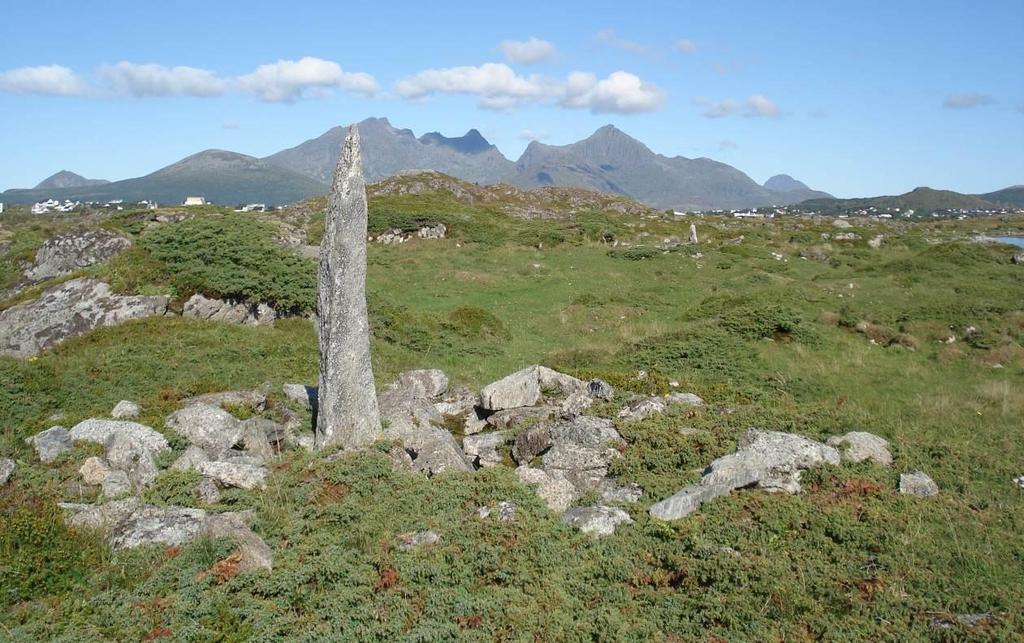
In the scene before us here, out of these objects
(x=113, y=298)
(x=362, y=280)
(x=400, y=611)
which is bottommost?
(x=400, y=611)

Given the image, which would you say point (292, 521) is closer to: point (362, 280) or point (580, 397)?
point (362, 280)

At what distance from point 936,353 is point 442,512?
19.9 meters

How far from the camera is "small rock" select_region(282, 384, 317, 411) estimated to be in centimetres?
1550

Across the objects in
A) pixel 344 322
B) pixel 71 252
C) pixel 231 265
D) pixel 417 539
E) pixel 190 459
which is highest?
pixel 71 252

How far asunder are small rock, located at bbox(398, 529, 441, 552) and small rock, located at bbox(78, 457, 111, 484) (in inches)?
219

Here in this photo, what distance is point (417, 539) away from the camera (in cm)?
980

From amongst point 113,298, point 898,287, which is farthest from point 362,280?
point 898,287

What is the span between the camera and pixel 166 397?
51.1 feet

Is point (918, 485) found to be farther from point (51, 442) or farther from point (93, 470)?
point (51, 442)

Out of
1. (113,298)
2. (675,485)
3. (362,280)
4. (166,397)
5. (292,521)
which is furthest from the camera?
(113,298)

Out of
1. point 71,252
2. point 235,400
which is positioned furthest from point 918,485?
point 71,252

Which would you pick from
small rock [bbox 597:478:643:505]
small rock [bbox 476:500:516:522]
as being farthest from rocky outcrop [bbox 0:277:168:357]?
small rock [bbox 597:478:643:505]

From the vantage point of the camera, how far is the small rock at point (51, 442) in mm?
11805

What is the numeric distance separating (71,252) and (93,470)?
907 inches
